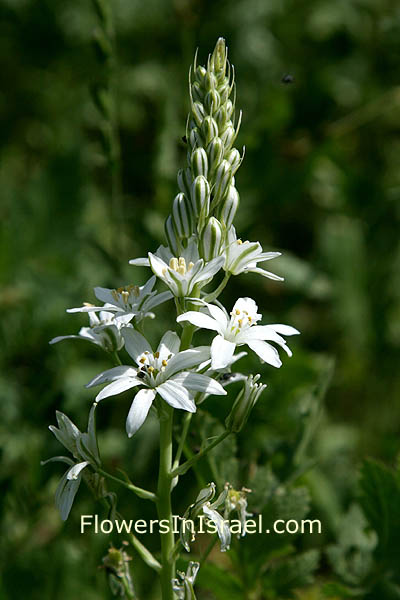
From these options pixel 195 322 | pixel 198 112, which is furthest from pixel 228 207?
pixel 195 322

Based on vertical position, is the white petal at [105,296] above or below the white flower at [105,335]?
above

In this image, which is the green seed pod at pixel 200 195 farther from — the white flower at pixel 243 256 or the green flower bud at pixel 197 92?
the green flower bud at pixel 197 92

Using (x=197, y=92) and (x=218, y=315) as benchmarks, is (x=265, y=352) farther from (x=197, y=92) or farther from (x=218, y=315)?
(x=197, y=92)

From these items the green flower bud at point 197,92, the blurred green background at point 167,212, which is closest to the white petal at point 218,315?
the green flower bud at point 197,92

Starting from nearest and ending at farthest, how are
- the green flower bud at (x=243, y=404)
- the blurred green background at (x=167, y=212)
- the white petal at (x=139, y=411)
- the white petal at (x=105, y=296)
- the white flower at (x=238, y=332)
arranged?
1. the white petal at (x=139, y=411)
2. the white flower at (x=238, y=332)
3. the green flower bud at (x=243, y=404)
4. the white petal at (x=105, y=296)
5. the blurred green background at (x=167, y=212)

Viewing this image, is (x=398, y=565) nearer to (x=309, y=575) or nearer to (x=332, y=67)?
(x=309, y=575)

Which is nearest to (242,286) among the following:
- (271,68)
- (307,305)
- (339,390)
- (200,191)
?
(307,305)

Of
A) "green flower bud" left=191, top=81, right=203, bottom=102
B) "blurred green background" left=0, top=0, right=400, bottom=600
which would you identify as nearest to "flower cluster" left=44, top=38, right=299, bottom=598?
"green flower bud" left=191, top=81, right=203, bottom=102

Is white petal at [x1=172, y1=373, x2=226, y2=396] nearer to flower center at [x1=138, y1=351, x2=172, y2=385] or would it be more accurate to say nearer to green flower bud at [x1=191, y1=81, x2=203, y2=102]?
flower center at [x1=138, y1=351, x2=172, y2=385]

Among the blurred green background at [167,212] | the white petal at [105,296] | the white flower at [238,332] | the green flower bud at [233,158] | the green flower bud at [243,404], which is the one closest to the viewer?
the white flower at [238,332]
